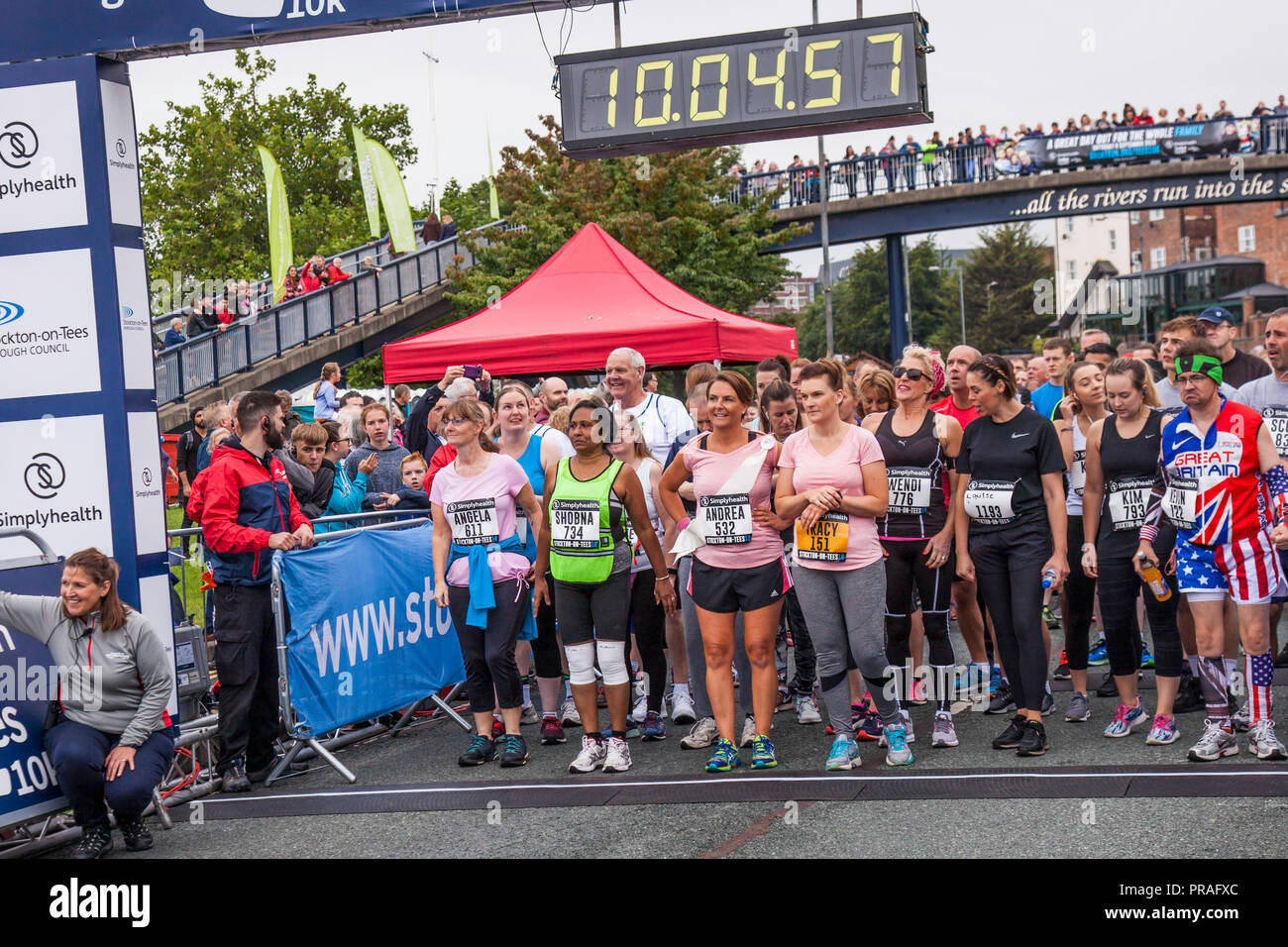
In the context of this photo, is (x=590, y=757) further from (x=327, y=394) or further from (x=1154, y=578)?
(x=327, y=394)

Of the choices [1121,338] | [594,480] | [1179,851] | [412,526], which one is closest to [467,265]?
[412,526]

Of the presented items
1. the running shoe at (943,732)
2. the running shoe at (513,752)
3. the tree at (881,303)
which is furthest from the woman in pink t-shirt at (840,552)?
the tree at (881,303)

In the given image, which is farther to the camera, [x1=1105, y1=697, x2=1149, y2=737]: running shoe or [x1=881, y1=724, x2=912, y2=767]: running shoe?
[x1=1105, y1=697, x2=1149, y2=737]: running shoe

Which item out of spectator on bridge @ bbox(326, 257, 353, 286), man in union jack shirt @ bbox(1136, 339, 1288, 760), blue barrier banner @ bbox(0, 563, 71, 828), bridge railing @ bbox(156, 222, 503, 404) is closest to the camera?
blue barrier banner @ bbox(0, 563, 71, 828)

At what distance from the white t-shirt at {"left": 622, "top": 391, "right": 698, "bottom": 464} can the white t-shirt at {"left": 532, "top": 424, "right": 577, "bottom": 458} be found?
460 millimetres

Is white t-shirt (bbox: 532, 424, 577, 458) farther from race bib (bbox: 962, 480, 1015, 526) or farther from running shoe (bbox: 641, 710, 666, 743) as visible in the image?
race bib (bbox: 962, 480, 1015, 526)

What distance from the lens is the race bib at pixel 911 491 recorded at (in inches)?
302

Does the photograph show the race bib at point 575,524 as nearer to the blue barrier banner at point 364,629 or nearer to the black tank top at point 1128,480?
the blue barrier banner at point 364,629

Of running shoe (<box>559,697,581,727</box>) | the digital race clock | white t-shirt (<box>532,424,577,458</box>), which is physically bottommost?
running shoe (<box>559,697,581,727</box>)

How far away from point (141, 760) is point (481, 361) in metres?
6.80

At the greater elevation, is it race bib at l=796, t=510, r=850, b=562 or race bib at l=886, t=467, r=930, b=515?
race bib at l=886, t=467, r=930, b=515

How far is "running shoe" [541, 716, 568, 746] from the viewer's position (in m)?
8.38

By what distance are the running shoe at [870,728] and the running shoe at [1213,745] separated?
1724 millimetres

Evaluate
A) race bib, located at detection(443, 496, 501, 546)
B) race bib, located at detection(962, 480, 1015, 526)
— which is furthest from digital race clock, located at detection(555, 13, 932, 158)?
race bib, located at detection(443, 496, 501, 546)
